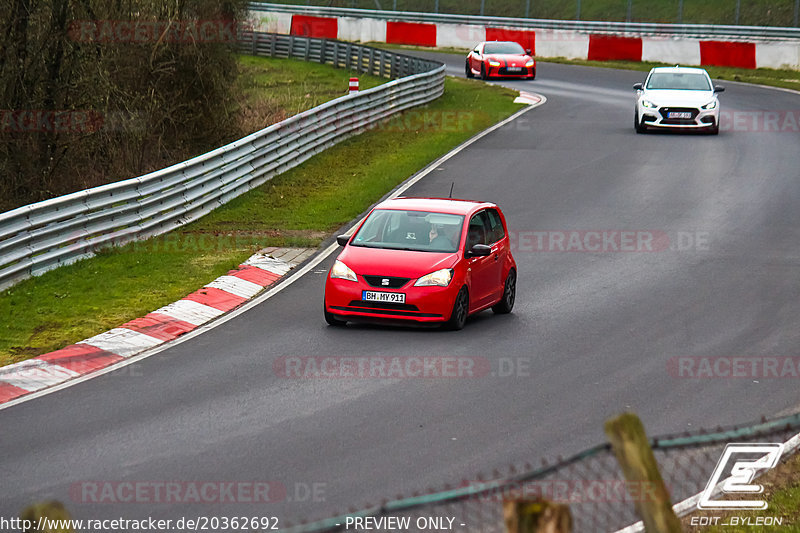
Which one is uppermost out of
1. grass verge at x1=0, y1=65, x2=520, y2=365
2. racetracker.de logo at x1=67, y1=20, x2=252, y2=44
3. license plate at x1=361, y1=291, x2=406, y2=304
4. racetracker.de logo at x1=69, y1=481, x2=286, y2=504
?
racetracker.de logo at x1=67, y1=20, x2=252, y2=44

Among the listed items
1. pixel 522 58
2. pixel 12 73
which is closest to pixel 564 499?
pixel 12 73

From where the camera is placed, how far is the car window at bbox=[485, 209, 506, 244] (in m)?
16.0

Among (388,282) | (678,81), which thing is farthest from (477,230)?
(678,81)

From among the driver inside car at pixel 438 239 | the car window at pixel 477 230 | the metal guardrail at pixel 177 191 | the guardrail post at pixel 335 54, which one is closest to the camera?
the driver inside car at pixel 438 239

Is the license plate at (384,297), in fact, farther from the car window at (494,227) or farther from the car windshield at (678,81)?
the car windshield at (678,81)

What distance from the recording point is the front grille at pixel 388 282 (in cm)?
1443

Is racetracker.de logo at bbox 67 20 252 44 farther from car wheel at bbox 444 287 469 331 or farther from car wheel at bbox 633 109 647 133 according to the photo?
car wheel at bbox 444 287 469 331

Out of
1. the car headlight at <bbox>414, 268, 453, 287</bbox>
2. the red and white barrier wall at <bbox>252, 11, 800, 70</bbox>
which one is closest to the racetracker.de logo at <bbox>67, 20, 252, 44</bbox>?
the car headlight at <bbox>414, 268, 453, 287</bbox>

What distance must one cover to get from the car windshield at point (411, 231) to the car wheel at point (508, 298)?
1.09 metres

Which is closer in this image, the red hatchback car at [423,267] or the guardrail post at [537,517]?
the guardrail post at [537,517]

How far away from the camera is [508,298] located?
15906 mm

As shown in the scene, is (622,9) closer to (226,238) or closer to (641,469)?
(226,238)

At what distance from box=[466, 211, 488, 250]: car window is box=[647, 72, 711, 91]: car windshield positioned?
52.2 ft

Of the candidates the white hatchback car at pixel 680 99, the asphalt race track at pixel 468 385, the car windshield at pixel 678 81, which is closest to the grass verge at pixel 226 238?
the asphalt race track at pixel 468 385
